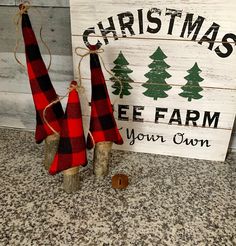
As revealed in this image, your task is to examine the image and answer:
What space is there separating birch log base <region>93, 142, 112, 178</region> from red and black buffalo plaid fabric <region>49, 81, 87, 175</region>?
7 cm

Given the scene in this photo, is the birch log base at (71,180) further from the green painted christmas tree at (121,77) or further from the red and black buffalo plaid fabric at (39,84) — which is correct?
the green painted christmas tree at (121,77)

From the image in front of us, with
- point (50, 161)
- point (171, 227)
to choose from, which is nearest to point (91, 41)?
point (50, 161)

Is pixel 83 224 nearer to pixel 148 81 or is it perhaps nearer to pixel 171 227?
pixel 171 227

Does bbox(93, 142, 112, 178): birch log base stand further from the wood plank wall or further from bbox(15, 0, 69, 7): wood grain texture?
bbox(15, 0, 69, 7): wood grain texture

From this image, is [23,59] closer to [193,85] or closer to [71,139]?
[71,139]

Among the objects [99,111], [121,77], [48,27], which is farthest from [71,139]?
[48,27]

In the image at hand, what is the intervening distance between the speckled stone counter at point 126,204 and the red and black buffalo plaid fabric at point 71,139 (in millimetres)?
90

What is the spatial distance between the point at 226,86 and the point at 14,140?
559 mm

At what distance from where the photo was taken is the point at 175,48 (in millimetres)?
670

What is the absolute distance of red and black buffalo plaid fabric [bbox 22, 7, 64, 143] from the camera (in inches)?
24.6

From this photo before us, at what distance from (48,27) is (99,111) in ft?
0.89

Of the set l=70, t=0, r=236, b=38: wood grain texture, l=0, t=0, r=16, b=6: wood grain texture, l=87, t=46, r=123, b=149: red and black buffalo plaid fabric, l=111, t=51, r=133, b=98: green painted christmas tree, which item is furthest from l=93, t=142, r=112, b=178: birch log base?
l=0, t=0, r=16, b=6: wood grain texture

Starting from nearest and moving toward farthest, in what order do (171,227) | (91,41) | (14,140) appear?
(171,227) → (91,41) → (14,140)

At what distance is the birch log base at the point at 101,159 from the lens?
2.24 ft
